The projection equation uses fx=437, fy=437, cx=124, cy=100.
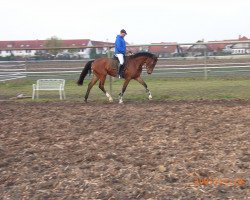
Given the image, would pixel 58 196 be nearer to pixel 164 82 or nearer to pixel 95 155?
pixel 95 155

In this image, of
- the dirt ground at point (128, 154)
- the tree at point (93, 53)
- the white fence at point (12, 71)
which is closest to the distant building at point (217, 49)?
the tree at point (93, 53)

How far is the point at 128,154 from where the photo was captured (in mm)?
6805

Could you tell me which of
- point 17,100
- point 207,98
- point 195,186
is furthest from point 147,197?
point 17,100

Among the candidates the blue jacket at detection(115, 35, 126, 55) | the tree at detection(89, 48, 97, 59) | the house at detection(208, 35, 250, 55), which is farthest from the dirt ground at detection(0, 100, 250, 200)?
the house at detection(208, 35, 250, 55)

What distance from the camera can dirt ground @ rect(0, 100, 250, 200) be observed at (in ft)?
17.4

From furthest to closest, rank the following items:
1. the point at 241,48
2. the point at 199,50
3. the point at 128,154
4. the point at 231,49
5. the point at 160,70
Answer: the point at 160,70 < the point at 231,49 < the point at 199,50 < the point at 241,48 < the point at 128,154

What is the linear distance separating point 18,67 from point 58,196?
17453 mm

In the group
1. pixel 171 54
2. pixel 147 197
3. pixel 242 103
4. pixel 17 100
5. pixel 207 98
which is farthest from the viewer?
pixel 171 54

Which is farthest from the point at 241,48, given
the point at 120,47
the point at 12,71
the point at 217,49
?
the point at 12,71

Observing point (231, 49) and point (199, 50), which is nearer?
point (199, 50)

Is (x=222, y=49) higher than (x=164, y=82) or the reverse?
higher

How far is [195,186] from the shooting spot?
207 inches

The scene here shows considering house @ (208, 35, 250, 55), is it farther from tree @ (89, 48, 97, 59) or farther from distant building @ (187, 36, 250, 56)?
tree @ (89, 48, 97, 59)

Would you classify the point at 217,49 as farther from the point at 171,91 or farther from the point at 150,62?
the point at 150,62
